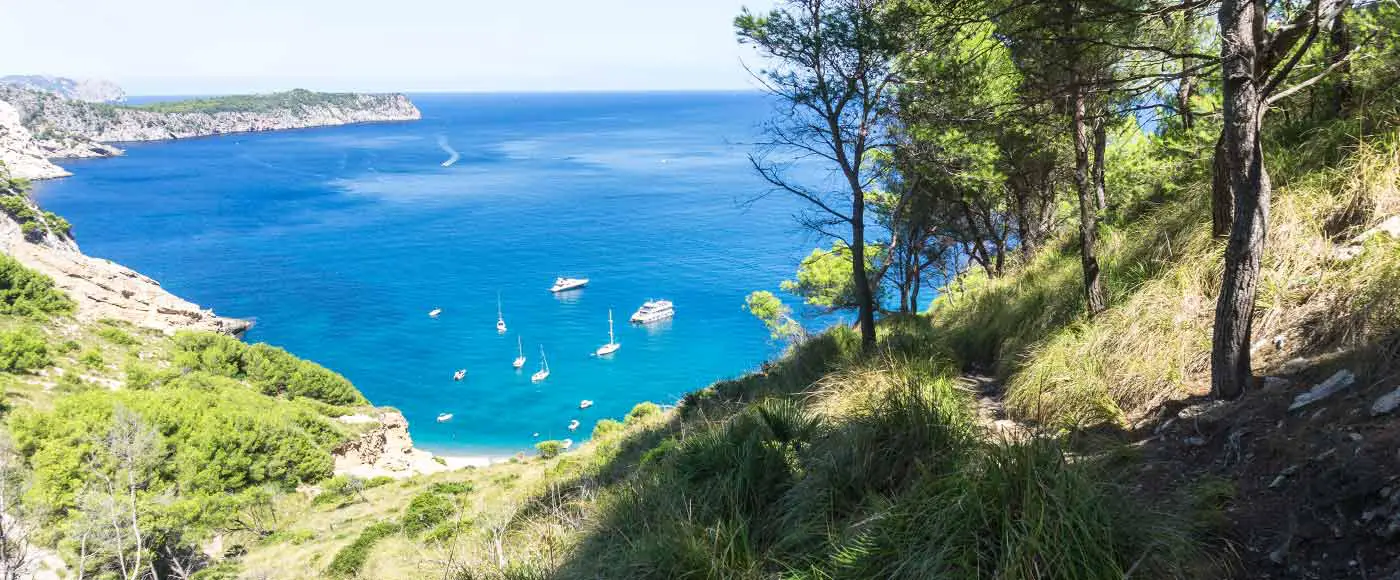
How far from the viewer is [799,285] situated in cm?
2916

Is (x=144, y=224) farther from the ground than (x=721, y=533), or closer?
closer

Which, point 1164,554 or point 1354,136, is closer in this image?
point 1164,554

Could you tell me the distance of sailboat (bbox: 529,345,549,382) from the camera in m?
52.9

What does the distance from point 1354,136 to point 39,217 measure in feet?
319

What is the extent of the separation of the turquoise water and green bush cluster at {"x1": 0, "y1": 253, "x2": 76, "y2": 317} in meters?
12.8

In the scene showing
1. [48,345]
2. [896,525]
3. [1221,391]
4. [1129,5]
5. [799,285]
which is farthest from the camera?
[48,345]

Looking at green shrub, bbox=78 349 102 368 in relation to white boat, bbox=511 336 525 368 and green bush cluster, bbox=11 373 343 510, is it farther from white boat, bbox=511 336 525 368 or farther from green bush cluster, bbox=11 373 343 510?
white boat, bbox=511 336 525 368

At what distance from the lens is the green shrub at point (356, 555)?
14.6 m

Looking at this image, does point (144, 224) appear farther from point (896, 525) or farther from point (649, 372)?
point (896, 525)

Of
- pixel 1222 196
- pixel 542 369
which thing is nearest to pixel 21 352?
pixel 542 369

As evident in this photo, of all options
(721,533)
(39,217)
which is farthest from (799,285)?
(39,217)

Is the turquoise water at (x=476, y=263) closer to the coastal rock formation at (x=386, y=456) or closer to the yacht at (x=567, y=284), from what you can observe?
the yacht at (x=567, y=284)

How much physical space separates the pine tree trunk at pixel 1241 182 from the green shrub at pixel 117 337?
188 ft

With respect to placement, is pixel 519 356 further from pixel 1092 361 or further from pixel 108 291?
pixel 1092 361
